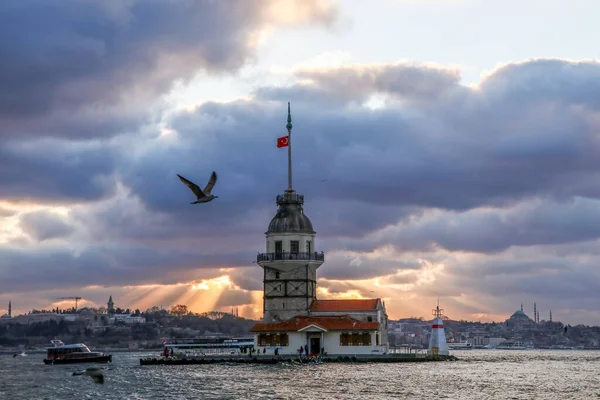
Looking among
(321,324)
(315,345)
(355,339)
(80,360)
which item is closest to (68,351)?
(80,360)

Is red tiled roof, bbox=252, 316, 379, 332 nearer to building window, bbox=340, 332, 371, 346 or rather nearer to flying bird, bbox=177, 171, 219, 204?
building window, bbox=340, 332, 371, 346

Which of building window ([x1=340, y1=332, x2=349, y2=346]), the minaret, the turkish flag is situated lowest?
building window ([x1=340, y1=332, x2=349, y2=346])

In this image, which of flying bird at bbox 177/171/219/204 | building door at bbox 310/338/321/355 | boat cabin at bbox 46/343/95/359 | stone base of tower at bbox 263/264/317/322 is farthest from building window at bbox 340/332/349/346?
flying bird at bbox 177/171/219/204

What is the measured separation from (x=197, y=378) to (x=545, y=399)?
27.5 meters

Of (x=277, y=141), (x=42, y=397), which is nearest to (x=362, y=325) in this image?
(x=277, y=141)

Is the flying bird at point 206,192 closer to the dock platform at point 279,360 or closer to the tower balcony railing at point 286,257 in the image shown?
the dock platform at point 279,360

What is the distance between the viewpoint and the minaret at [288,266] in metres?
103

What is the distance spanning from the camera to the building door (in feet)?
323

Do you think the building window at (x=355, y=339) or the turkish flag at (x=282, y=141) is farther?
the turkish flag at (x=282, y=141)

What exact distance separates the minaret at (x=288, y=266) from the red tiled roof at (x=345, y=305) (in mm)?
1015

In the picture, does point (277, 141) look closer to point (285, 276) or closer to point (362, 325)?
point (285, 276)

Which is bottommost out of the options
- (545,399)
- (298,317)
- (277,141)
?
(545,399)

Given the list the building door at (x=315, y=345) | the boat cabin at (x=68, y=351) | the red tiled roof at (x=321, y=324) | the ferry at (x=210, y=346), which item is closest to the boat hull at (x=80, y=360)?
the boat cabin at (x=68, y=351)

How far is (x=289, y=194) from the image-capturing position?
→ 106 meters
